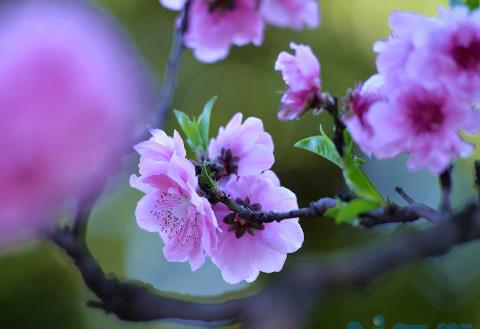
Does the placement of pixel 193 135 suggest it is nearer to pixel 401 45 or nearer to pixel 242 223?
pixel 242 223

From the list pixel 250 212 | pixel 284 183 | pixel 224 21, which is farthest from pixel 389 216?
pixel 284 183

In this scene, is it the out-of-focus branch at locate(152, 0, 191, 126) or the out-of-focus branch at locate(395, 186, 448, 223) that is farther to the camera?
the out-of-focus branch at locate(152, 0, 191, 126)

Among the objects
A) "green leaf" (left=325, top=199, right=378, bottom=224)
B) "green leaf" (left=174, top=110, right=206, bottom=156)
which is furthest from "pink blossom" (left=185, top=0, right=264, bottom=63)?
"green leaf" (left=325, top=199, right=378, bottom=224)

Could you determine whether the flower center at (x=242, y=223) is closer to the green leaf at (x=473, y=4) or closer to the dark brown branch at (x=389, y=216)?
the dark brown branch at (x=389, y=216)

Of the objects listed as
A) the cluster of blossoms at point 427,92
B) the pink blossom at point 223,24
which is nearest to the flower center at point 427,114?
the cluster of blossoms at point 427,92

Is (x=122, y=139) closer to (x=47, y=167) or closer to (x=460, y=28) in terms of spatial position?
(x=47, y=167)

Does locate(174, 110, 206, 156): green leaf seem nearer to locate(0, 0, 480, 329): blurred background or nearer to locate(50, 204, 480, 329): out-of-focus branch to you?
locate(50, 204, 480, 329): out-of-focus branch
